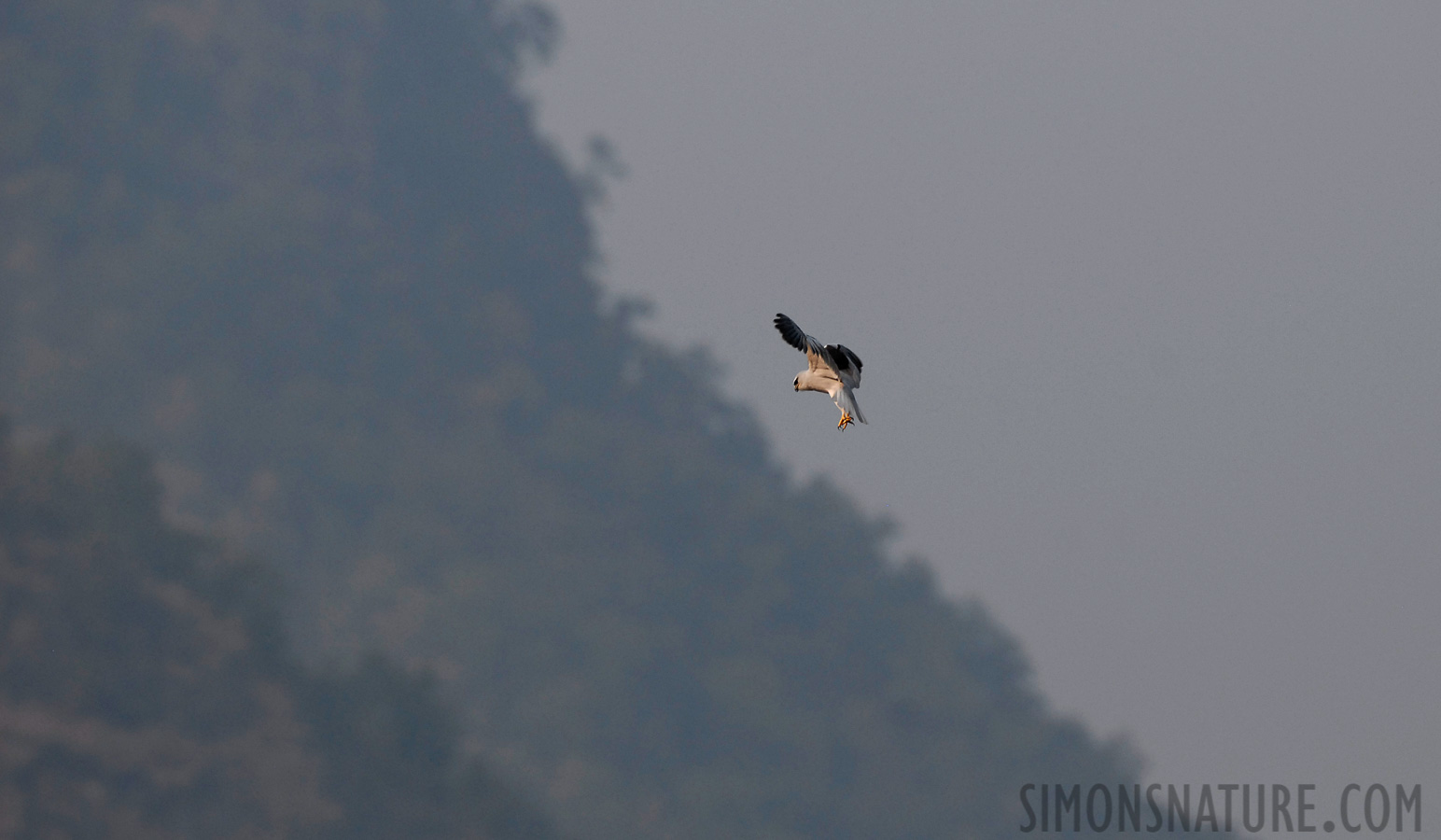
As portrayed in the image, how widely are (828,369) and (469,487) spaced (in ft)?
521

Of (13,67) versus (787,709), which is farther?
(13,67)

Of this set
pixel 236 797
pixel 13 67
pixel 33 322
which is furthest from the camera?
pixel 13 67

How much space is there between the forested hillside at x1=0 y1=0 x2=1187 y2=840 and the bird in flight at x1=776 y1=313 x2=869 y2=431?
132 m

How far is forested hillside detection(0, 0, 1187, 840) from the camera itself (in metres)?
163

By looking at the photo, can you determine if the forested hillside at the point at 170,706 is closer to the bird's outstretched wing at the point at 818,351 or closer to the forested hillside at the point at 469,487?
the forested hillside at the point at 469,487

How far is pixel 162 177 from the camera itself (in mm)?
190000

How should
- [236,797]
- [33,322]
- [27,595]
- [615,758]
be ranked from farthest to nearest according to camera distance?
[33,322]
[615,758]
[27,595]
[236,797]

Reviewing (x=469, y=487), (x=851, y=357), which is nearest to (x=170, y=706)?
→ (x=469, y=487)

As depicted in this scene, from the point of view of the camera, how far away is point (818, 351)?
21703mm

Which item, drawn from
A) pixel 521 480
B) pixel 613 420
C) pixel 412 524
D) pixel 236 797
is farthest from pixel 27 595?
pixel 613 420

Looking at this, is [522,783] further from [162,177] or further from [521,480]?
[162,177]

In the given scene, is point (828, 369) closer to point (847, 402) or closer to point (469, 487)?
point (847, 402)

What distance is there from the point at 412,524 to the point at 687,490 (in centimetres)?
3586

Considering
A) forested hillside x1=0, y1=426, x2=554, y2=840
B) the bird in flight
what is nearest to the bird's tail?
the bird in flight
